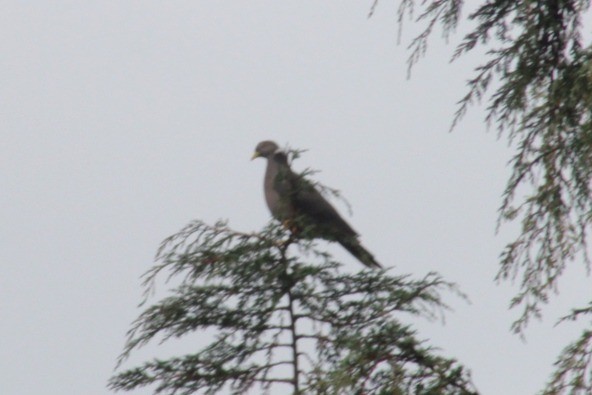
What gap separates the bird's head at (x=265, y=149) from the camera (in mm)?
9781

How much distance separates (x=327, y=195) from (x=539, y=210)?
3.19ft

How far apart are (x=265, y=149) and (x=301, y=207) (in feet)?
7.70

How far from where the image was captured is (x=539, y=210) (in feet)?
19.9

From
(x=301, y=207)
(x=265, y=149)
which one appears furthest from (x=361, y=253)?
(x=265, y=149)

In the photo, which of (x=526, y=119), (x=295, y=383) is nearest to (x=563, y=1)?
(x=526, y=119)

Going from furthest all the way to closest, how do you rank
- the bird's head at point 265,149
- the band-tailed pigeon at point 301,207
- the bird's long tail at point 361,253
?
1. the bird's head at point 265,149
2. the bird's long tail at point 361,253
3. the band-tailed pigeon at point 301,207

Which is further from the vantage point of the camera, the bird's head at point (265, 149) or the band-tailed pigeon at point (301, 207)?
the bird's head at point (265, 149)

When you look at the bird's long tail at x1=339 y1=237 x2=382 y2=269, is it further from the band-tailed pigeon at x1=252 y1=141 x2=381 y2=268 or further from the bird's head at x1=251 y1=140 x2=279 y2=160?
the bird's head at x1=251 y1=140 x2=279 y2=160

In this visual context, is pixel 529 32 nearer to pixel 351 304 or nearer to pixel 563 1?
pixel 563 1

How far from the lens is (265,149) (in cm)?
984

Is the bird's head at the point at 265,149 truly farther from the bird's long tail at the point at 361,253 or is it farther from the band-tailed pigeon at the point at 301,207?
the bird's long tail at the point at 361,253

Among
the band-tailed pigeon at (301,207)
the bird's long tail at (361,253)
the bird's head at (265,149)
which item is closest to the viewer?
the band-tailed pigeon at (301,207)

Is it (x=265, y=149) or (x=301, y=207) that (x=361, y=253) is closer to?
(x=301, y=207)

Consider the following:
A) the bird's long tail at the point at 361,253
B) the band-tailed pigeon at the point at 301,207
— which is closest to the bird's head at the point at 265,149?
the band-tailed pigeon at the point at 301,207
